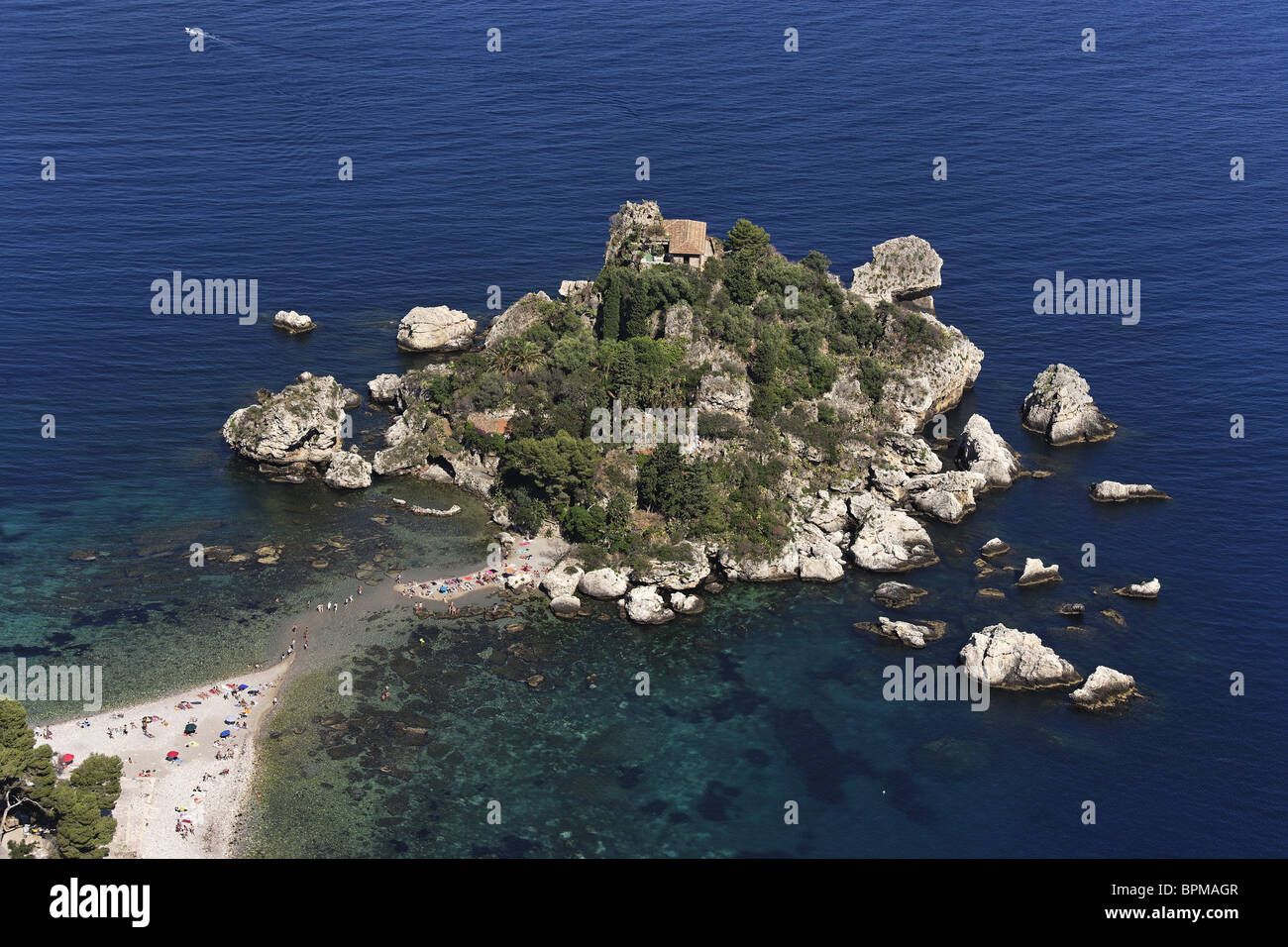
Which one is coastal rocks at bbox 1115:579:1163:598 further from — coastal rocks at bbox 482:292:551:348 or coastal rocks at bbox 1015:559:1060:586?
coastal rocks at bbox 482:292:551:348

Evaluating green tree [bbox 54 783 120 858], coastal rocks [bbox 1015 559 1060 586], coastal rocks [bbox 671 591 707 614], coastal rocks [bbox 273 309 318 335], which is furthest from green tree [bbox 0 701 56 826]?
coastal rocks [bbox 273 309 318 335]

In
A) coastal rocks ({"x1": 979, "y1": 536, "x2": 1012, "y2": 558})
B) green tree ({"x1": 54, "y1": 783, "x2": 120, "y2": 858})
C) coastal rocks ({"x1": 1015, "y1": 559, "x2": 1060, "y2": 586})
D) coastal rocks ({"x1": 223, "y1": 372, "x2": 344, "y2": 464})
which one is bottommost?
green tree ({"x1": 54, "y1": 783, "x2": 120, "y2": 858})

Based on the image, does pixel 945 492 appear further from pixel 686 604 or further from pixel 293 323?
pixel 293 323

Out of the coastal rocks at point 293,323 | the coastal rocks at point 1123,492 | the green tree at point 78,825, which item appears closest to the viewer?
the green tree at point 78,825

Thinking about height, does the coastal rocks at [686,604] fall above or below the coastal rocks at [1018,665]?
above

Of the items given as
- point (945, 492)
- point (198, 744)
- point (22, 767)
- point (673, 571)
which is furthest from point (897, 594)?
point (22, 767)

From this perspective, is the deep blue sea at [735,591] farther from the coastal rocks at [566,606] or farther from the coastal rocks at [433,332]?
the coastal rocks at [433,332]

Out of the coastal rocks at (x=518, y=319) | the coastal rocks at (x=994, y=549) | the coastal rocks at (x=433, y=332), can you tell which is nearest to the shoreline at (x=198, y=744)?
the coastal rocks at (x=518, y=319)
